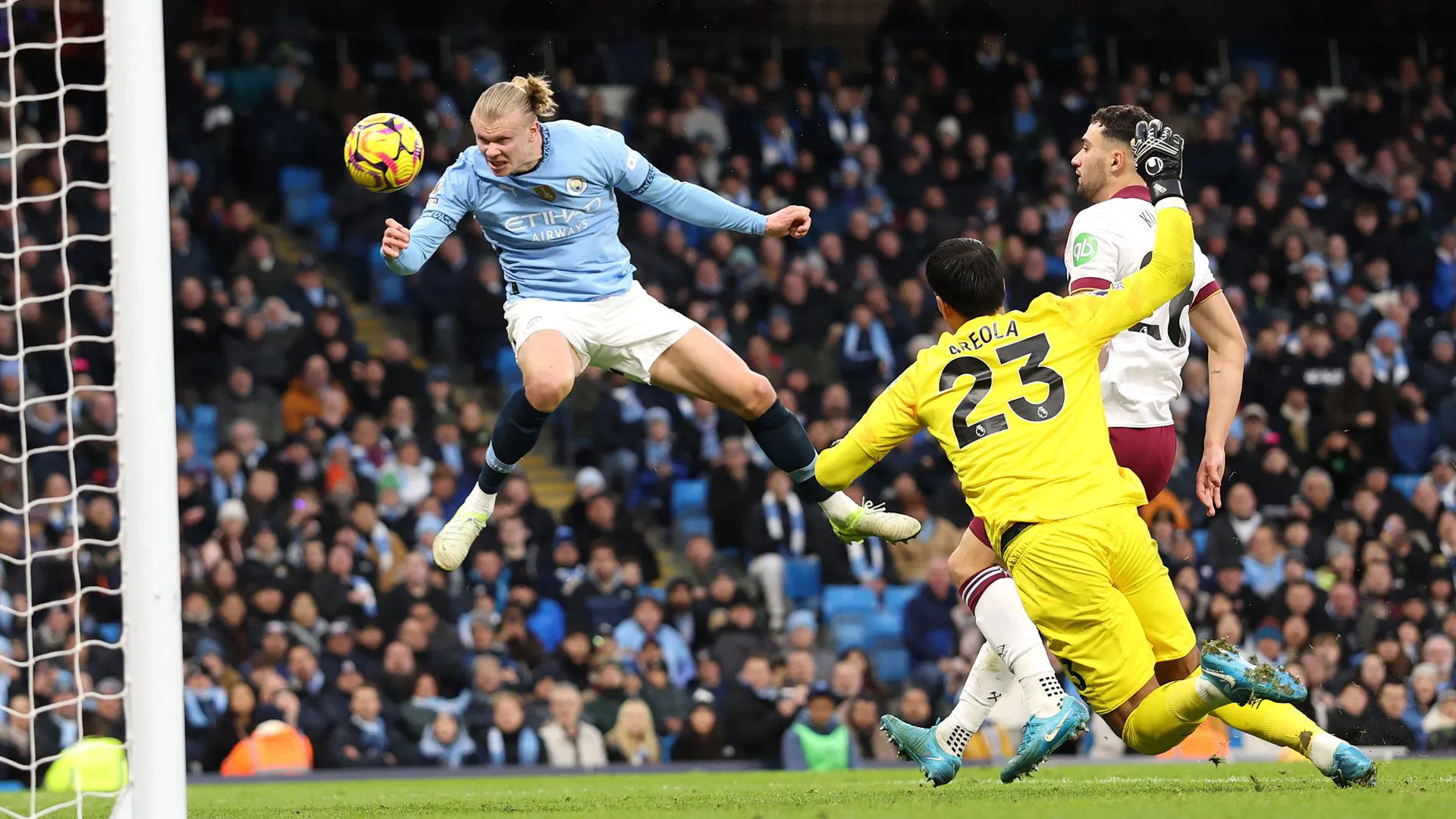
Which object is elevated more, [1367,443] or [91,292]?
[91,292]

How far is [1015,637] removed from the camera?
623cm

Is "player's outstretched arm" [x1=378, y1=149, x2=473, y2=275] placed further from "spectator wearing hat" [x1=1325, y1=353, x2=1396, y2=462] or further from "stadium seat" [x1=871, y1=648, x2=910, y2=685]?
"spectator wearing hat" [x1=1325, y1=353, x2=1396, y2=462]

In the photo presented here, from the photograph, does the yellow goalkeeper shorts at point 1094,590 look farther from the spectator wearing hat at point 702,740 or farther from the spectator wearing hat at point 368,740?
the spectator wearing hat at point 368,740

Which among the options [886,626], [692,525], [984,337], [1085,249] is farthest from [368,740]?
[984,337]

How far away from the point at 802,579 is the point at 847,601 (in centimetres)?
39

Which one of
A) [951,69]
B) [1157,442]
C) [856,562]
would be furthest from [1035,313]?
[951,69]

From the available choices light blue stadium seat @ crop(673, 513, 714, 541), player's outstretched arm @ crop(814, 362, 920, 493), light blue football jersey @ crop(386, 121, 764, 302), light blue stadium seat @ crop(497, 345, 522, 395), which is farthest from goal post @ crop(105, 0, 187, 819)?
light blue stadium seat @ crop(497, 345, 522, 395)

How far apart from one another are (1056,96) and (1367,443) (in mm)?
4932

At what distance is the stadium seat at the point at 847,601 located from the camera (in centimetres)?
1347

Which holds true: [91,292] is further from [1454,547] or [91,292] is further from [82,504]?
[1454,547]

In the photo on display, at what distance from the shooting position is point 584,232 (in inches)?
296

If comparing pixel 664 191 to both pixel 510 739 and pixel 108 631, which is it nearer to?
pixel 510 739

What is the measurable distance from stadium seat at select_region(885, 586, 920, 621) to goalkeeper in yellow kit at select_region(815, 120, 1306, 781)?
7.26 metres

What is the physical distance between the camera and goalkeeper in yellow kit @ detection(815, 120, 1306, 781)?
5.96 m
